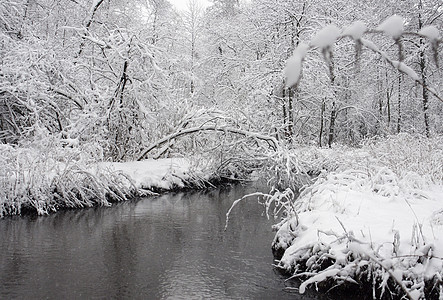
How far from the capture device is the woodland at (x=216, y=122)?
21.3ft

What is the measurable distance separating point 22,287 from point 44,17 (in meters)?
12.9

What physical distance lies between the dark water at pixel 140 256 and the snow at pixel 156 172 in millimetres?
2699

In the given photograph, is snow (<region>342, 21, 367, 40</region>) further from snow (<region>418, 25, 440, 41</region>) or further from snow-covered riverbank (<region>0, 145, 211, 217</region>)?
snow-covered riverbank (<region>0, 145, 211, 217</region>)

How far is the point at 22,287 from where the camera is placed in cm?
563

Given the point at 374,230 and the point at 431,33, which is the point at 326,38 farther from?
the point at 374,230

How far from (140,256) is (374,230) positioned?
3.67m

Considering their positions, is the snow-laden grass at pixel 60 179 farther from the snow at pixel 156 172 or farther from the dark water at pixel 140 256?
the dark water at pixel 140 256

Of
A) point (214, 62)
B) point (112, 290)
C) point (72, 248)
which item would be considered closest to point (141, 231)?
point (72, 248)

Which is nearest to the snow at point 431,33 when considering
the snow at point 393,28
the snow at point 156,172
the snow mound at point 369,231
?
the snow at point 393,28

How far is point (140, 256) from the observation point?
7.05 m

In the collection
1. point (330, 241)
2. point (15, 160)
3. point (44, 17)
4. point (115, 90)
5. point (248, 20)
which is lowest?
point (330, 241)

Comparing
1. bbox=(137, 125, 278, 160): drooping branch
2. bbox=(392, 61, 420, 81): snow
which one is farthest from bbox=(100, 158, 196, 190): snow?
bbox=(392, 61, 420, 81): snow

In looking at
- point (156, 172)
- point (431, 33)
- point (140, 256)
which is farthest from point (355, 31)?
point (156, 172)

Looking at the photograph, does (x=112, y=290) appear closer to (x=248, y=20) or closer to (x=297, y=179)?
(x=297, y=179)
